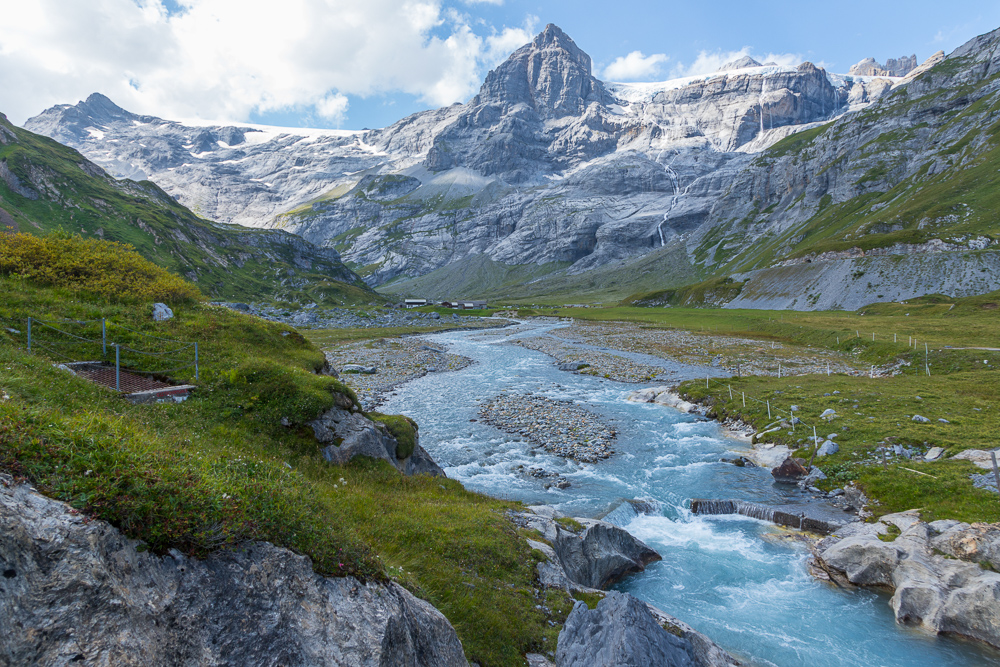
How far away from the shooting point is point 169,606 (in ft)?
16.4

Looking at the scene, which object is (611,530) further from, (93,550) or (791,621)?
(93,550)

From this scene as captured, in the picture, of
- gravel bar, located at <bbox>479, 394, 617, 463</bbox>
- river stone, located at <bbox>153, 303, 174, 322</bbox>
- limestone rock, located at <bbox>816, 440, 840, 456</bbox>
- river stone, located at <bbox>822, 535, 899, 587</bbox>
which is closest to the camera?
river stone, located at <bbox>822, 535, 899, 587</bbox>

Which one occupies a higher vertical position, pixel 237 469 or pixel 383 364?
pixel 237 469

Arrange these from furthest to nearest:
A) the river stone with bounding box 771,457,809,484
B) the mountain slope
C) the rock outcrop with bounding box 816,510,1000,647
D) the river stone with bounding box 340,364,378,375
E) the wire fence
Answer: the mountain slope → the river stone with bounding box 340,364,378,375 → the river stone with bounding box 771,457,809,484 → the wire fence → the rock outcrop with bounding box 816,510,1000,647

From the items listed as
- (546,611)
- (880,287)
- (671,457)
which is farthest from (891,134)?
(546,611)

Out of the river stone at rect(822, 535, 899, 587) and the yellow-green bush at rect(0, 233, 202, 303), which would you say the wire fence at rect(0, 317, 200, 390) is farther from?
the river stone at rect(822, 535, 899, 587)

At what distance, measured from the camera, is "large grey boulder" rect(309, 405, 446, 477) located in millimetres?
15031

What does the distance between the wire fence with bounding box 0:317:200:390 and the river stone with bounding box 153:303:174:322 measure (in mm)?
2015

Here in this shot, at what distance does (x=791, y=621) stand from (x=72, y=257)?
30043 millimetres

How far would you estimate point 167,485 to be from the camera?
5.61 metres

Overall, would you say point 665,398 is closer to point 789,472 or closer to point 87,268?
point 789,472

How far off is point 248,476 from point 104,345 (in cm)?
1102

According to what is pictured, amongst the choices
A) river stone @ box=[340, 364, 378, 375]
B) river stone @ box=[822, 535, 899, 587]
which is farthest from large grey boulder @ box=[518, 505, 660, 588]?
river stone @ box=[340, 364, 378, 375]

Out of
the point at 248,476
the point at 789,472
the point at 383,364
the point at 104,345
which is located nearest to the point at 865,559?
the point at 789,472
